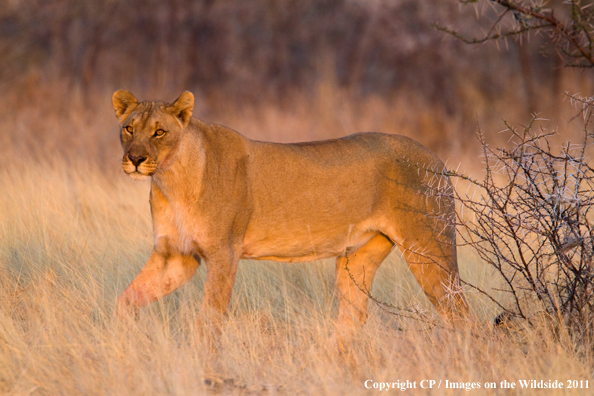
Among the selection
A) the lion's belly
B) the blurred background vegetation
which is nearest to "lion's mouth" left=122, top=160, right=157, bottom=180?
the lion's belly

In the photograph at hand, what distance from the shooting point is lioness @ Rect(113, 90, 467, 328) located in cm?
415

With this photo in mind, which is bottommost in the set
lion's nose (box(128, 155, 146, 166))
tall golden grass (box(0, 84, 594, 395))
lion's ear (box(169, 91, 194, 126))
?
tall golden grass (box(0, 84, 594, 395))

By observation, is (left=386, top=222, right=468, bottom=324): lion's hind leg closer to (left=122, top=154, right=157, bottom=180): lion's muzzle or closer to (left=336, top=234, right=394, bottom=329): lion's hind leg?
(left=336, top=234, right=394, bottom=329): lion's hind leg

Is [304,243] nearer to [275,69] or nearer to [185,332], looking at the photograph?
[185,332]

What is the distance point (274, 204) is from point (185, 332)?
953 millimetres

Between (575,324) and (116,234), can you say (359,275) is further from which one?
(116,234)

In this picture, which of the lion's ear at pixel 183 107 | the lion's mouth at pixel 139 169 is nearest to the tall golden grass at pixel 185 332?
the lion's mouth at pixel 139 169

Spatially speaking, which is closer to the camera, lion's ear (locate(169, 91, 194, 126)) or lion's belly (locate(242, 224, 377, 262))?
lion's ear (locate(169, 91, 194, 126))

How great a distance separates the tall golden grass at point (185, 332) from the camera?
347 cm

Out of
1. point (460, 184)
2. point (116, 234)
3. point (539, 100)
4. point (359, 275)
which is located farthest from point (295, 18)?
point (359, 275)

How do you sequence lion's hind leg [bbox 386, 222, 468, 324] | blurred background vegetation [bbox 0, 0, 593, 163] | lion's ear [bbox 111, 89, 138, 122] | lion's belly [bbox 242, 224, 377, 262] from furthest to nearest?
blurred background vegetation [bbox 0, 0, 593, 163], lion's hind leg [bbox 386, 222, 468, 324], lion's belly [bbox 242, 224, 377, 262], lion's ear [bbox 111, 89, 138, 122]

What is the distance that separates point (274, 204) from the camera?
14.8 ft

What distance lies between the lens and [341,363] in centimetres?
380

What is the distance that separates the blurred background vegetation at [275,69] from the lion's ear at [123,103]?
7.40 metres
